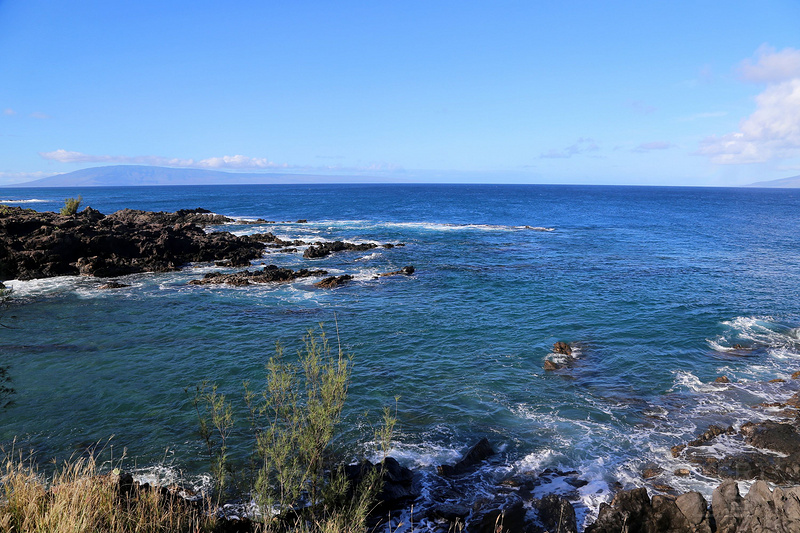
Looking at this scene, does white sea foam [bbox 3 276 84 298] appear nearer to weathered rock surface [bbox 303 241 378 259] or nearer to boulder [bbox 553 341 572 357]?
weathered rock surface [bbox 303 241 378 259]

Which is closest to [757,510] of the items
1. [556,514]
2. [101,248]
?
[556,514]

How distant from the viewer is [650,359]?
2159cm

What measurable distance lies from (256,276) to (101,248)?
635 inches

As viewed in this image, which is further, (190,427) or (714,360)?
(714,360)

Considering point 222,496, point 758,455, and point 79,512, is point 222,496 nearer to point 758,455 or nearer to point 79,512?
point 79,512

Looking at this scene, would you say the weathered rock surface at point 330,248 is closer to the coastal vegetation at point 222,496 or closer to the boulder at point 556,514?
the coastal vegetation at point 222,496

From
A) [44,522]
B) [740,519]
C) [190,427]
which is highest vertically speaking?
[44,522]

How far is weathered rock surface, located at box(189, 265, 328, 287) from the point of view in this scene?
116 feet

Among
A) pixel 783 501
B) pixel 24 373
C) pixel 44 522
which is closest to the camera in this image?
pixel 44 522

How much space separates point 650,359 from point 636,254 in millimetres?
32336

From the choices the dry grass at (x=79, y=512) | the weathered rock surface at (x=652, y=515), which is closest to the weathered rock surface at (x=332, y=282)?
the dry grass at (x=79, y=512)

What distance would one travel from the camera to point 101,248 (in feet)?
132

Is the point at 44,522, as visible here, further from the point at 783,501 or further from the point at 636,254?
the point at 636,254

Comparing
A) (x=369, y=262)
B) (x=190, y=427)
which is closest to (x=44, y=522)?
(x=190, y=427)
